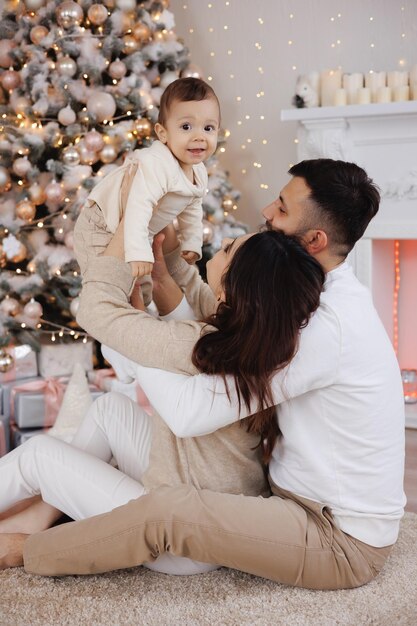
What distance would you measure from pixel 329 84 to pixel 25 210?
1.45 meters

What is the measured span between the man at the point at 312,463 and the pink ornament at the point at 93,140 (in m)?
1.78

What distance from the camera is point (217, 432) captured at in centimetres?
169

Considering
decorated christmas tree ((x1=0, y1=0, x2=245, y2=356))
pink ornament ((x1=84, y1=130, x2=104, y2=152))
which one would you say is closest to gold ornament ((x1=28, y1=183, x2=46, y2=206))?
decorated christmas tree ((x1=0, y1=0, x2=245, y2=356))

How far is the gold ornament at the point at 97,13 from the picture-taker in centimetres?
339

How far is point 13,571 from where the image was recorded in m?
1.75

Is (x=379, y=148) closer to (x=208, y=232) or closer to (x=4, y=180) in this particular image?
(x=208, y=232)

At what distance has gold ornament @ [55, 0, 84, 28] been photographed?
3346 millimetres

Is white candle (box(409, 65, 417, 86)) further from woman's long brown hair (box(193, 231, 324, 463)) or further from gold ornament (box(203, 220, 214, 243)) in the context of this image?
woman's long brown hair (box(193, 231, 324, 463))

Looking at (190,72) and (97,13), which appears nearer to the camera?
(97,13)

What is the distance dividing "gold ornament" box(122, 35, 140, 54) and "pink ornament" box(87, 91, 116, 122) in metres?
0.26

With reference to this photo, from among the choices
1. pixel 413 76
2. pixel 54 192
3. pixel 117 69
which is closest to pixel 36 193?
pixel 54 192

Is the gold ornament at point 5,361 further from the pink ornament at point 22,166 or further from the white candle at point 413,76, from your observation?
the white candle at point 413,76

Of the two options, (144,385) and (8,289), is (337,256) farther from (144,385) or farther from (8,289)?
(8,289)

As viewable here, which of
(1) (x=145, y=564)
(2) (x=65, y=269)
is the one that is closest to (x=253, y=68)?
(2) (x=65, y=269)
